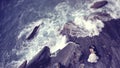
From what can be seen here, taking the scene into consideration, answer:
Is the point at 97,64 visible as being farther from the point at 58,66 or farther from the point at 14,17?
the point at 14,17

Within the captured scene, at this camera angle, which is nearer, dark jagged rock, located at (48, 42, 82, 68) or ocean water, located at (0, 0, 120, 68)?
dark jagged rock, located at (48, 42, 82, 68)

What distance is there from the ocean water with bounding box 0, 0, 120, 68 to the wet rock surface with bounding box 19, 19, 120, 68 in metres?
0.78

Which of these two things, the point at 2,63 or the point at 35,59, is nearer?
the point at 35,59

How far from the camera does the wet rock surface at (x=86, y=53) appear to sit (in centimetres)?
2240

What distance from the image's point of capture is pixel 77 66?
2261cm

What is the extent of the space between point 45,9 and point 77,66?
1190 cm

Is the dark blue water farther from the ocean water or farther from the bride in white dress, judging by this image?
the bride in white dress

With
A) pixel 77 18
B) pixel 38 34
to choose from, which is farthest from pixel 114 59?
pixel 38 34

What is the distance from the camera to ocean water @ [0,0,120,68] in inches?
1018

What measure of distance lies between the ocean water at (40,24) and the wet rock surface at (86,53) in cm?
78

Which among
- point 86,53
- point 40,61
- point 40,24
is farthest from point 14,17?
point 86,53

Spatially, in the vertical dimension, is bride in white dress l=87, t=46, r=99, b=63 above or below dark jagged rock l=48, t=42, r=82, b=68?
below

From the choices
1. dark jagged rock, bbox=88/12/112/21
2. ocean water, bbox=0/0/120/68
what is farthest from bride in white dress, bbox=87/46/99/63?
dark jagged rock, bbox=88/12/112/21

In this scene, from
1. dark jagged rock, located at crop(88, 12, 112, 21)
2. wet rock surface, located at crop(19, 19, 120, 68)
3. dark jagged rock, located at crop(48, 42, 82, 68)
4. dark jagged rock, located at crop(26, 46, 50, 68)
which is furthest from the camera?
dark jagged rock, located at crop(88, 12, 112, 21)
